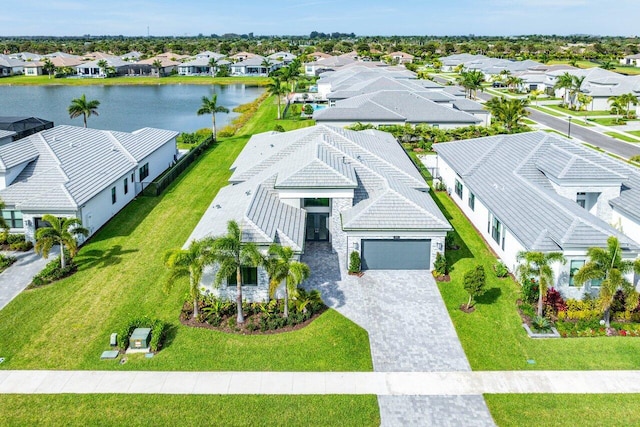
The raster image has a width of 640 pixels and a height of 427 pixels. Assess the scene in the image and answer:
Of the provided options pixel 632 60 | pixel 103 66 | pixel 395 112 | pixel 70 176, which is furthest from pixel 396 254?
pixel 632 60

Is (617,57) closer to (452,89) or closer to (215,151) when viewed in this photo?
(452,89)

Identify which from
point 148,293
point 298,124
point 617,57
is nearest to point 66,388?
point 148,293

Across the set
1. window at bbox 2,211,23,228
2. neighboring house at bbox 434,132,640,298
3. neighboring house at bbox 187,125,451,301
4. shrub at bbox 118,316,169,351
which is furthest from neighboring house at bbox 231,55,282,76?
shrub at bbox 118,316,169,351

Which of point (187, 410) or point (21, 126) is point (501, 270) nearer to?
point (187, 410)

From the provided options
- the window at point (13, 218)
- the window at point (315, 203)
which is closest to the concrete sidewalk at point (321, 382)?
the window at point (315, 203)

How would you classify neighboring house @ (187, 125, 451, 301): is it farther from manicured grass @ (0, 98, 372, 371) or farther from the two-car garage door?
manicured grass @ (0, 98, 372, 371)

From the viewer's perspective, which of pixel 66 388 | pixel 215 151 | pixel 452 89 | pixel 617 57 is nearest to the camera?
pixel 66 388
